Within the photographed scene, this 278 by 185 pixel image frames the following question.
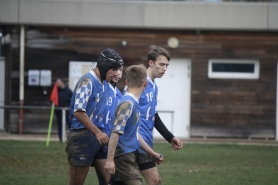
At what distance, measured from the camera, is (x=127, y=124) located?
6391mm

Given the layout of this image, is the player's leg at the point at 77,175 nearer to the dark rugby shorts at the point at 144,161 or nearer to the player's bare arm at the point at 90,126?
the player's bare arm at the point at 90,126

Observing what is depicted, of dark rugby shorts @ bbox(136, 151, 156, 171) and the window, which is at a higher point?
the window

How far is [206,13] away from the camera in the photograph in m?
21.2

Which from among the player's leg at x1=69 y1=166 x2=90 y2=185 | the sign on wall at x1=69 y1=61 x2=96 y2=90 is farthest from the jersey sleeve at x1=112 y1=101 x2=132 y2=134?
the sign on wall at x1=69 y1=61 x2=96 y2=90

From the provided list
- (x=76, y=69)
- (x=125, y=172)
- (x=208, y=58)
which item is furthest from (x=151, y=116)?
(x=208, y=58)

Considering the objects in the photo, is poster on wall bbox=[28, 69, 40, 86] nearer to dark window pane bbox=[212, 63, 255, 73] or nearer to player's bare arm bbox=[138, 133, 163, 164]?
dark window pane bbox=[212, 63, 255, 73]

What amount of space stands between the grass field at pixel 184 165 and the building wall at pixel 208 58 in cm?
303

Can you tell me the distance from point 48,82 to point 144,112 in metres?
14.4

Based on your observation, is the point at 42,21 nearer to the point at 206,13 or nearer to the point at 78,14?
the point at 78,14

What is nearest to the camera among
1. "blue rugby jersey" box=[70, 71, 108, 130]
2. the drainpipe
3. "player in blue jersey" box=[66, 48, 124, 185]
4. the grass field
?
"blue rugby jersey" box=[70, 71, 108, 130]

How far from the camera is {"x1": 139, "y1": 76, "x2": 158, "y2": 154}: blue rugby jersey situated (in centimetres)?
→ 735

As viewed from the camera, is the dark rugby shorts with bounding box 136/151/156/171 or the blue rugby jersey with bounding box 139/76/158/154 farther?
the blue rugby jersey with bounding box 139/76/158/154

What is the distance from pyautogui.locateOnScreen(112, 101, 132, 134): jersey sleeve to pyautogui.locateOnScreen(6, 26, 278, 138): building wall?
15.4 metres

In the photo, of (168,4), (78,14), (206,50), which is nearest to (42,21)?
(78,14)
